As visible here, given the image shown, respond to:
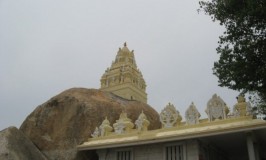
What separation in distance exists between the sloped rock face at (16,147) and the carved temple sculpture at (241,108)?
1035cm

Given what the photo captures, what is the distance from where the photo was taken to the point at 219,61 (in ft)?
41.4

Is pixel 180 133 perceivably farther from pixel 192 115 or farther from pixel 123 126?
pixel 123 126

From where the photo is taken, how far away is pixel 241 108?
1500cm

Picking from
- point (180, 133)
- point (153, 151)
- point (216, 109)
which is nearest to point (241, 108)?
point (216, 109)

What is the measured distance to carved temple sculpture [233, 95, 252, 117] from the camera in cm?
1477

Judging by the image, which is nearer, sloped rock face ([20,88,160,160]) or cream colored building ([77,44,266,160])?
cream colored building ([77,44,266,160])

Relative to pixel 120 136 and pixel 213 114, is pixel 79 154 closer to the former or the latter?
pixel 120 136

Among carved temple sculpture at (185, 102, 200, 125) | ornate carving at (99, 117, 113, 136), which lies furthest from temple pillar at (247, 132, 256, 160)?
ornate carving at (99, 117, 113, 136)

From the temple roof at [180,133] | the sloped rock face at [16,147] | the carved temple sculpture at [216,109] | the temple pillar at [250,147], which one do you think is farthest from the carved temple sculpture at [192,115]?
the sloped rock face at [16,147]

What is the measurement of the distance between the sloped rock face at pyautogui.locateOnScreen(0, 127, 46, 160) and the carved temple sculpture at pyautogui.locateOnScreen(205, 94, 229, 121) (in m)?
9.18

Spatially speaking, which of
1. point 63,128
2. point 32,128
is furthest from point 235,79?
point 32,128

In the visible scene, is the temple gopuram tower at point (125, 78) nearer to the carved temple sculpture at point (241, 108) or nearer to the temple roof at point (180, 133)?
the temple roof at point (180, 133)

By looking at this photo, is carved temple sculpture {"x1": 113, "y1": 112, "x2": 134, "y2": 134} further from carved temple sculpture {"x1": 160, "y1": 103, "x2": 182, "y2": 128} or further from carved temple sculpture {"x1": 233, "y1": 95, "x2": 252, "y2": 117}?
carved temple sculpture {"x1": 233, "y1": 95, "x2": 252, "y2": 117}

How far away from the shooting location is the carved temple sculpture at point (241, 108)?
581 inches
